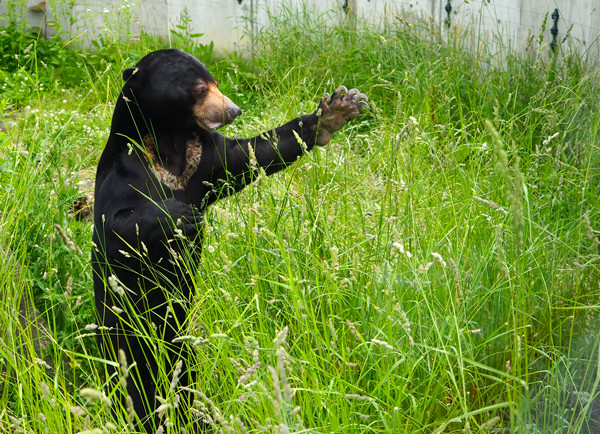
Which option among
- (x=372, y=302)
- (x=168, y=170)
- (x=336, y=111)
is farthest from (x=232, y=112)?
A: (x=372, y=302)

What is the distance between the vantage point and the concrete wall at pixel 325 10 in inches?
233

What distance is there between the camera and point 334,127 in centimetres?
327

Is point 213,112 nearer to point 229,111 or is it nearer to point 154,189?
point 229,111

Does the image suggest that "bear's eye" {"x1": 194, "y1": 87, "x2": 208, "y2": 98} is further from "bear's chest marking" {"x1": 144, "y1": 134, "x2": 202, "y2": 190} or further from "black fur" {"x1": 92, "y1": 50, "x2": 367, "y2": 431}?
"bear's chest marking" {"x1": 144, "y1": 134, "x2": 202, "y2": 190}

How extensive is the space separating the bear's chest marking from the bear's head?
0.08 meters

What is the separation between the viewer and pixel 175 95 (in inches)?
114

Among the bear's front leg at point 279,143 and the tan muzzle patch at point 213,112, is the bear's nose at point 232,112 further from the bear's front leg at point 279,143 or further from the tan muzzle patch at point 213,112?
the bear's front leg at point 279,143

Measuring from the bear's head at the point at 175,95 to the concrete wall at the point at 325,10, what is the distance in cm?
265

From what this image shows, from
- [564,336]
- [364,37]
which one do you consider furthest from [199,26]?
[564,336]

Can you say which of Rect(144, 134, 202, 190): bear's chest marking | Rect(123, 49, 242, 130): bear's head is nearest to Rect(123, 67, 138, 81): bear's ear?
Rect(123, 49, 242, 130): bear's head

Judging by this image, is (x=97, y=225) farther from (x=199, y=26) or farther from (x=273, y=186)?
(x=199, y=26)

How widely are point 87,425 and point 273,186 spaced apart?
288 cm

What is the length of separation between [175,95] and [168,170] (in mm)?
270

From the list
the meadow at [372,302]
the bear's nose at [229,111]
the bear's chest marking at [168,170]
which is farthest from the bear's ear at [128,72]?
the meadow at [372,302]
